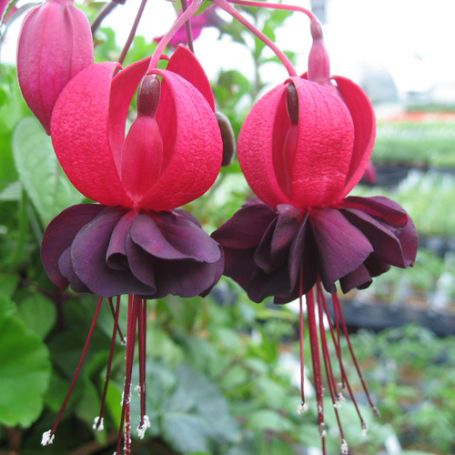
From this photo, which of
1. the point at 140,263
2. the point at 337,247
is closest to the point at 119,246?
the point at 140,263

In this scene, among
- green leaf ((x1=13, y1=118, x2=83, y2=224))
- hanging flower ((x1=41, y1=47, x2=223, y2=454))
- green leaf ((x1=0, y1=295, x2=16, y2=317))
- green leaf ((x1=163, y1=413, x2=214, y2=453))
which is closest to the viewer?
hanging flower ((x1=41, y1=47, x2=223, y2=454))

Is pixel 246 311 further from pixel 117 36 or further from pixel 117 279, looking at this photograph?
pixel 117 279

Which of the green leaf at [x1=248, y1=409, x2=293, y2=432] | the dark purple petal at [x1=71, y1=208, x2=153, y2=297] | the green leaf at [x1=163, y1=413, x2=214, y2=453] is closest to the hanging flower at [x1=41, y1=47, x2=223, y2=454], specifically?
the dark purple petal at [x1=71, y1=208, x2=153, y2=297]

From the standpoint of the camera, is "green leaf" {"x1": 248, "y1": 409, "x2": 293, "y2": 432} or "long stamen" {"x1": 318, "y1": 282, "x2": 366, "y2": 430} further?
"green leaf" {"x1": 248, "y1": 409, "x2": 293, "y2": 432}

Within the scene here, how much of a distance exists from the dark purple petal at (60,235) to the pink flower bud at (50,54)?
5 cm

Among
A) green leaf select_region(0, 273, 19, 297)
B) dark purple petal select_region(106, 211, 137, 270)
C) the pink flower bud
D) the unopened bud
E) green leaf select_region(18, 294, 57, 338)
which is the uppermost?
the pink flower bud

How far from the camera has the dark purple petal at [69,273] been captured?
0.30m

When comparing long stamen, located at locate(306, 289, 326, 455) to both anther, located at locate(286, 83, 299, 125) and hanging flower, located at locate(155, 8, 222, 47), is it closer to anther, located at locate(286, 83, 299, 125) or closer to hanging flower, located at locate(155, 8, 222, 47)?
anther, located at locate(286, 83, 299, 125)

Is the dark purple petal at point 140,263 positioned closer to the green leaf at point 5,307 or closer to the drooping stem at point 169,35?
the drooping stem at point 169,35

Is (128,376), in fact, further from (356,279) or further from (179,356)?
(179,356)

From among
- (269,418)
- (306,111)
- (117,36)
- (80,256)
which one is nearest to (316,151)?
(306,111)

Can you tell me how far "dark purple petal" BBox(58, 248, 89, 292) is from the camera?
0.99 ft

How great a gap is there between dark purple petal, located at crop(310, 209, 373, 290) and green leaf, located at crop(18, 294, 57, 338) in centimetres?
33

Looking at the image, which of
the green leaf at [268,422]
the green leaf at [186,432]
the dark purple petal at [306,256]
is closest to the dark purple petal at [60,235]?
the dark purple petal at [306,256]
